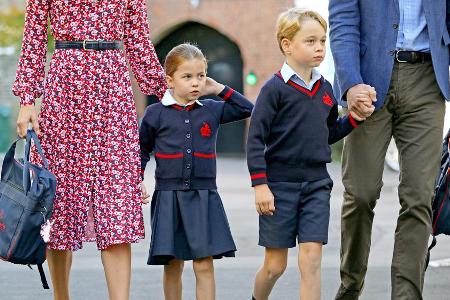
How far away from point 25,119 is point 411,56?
1935mm

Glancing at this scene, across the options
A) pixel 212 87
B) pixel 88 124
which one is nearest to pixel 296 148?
pixel 212 87

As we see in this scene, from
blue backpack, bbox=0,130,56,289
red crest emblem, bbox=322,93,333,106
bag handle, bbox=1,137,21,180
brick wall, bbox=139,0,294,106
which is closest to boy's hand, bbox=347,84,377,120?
red crest emblem, bbox=322,93,333,106

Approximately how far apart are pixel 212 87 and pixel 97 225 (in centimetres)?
94

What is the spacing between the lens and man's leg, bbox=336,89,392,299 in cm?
576

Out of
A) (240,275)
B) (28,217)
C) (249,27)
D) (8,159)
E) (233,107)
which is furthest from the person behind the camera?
(249,27)

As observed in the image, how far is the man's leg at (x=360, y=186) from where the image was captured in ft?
18.9

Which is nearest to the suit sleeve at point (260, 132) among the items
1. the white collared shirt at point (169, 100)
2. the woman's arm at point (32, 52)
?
the white collared shirt at point (169, 100)

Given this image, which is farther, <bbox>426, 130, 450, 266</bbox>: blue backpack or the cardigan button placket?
<bbox>426, 130, 450, 266</bbox>: blue backpack

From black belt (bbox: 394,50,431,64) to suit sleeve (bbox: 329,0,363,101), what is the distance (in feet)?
0.66

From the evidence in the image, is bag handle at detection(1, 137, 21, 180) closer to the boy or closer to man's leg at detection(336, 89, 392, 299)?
the boy

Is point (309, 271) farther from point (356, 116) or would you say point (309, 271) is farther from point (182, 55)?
point (182, 55)

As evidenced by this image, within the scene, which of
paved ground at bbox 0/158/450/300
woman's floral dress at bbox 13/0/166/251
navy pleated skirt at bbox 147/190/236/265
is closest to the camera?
woman's floral dress at bbox 13/0/166/251

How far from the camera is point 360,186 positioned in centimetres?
579

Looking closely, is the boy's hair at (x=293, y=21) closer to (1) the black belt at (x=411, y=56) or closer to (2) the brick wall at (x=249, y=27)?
(1) the black belt at (x=411, y=56)
